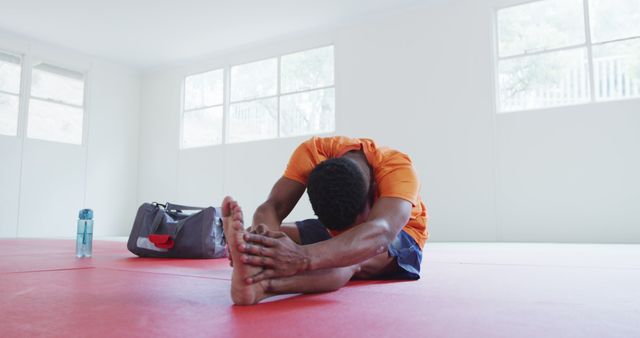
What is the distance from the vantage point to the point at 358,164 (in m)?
1.86

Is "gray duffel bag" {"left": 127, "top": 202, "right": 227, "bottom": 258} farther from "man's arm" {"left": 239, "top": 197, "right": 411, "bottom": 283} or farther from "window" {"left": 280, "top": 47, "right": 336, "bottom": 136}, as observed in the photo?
"window" {"left": 280, "top": 47, "right": 336, "bottom": 136}

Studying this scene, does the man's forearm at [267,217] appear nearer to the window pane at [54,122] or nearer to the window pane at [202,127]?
the window pane at [202,127]

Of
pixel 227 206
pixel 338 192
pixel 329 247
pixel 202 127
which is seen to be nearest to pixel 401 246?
pixel 338 192

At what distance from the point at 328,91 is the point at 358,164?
6.02 m

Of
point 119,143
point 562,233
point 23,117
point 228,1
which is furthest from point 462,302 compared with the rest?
point 119,143

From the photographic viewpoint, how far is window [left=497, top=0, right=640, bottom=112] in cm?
562

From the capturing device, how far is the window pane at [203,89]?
912 cm

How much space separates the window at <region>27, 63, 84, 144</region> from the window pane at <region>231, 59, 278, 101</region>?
3004 millimetres

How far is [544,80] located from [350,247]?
550 centimetres

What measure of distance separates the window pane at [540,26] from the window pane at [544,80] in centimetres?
15

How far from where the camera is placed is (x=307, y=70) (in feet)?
26.3

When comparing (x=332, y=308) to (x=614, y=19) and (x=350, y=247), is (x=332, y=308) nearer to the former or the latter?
(x=350, y=247)

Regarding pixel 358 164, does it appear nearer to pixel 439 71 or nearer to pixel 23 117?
pixel 439 71

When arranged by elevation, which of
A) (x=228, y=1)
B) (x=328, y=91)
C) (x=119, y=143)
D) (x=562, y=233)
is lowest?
(x=562, y=233)
